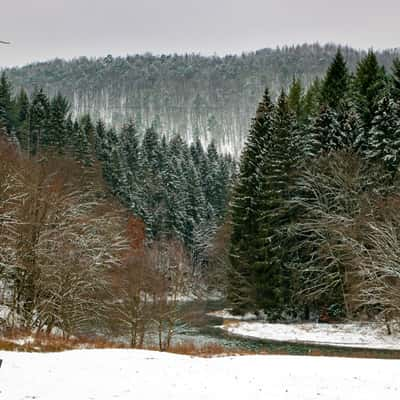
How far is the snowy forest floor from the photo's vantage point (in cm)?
3231

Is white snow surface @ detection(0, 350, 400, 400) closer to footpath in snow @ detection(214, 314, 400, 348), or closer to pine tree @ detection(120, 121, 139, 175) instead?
footpath in snow @ detection(214, 314, 400, 348)

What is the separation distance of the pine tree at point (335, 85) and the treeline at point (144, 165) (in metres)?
27.8

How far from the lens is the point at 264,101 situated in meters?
47.2

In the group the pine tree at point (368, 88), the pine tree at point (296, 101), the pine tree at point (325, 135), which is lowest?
the pine tree at point (325, 135)

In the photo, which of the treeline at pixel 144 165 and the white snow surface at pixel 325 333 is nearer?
the white snow surface at pixel 325 333

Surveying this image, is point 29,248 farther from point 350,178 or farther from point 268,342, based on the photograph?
point 350,178

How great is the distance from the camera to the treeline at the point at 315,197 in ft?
122

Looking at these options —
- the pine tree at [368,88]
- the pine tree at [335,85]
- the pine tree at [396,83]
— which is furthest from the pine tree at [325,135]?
the pine tree at [396,83]

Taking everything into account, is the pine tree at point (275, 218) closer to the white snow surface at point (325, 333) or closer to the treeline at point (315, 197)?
the treeline at point (315, 197)

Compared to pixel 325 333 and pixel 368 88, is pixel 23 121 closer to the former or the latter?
pixel 368 88

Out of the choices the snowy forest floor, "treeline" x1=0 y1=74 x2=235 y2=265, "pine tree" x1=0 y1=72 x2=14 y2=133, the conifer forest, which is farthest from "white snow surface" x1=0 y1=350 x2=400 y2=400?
"pine tree" x1=0 y1=72 x2=14 y2=133

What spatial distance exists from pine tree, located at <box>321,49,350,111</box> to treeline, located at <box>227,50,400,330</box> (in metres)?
0.14

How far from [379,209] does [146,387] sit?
85.4 ft

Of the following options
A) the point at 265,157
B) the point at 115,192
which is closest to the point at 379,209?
the point at 265,157
